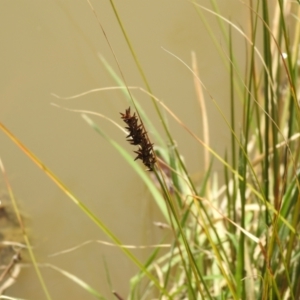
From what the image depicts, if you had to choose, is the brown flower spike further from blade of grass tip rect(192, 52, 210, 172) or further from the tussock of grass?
blade of grass tip rect(192, 52, 210, 172)

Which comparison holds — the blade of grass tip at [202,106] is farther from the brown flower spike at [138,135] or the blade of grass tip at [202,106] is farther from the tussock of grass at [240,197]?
the brown flower spike at [138,135]

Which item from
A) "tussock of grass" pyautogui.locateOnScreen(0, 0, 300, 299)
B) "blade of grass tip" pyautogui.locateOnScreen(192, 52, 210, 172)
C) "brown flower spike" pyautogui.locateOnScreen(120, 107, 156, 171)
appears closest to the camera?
"brown flower spike" pyautogui.locateOnScreen(120, 107, 156, 171)

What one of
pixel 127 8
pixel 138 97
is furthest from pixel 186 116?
pixel 127 8

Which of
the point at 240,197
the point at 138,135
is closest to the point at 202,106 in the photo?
the point at 240,197

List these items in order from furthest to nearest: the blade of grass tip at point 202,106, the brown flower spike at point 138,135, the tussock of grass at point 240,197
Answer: the blade of grass tip at point 202,106 < the tussock of grass at point 240,197 < the brown flower spike at point 138,135

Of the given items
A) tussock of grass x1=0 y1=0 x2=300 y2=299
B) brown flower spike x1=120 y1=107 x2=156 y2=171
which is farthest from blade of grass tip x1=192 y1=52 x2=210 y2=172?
brown flower spike x1=120 y1=107 x2=156 y2=171

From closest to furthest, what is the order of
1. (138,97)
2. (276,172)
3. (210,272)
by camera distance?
(276,172), (210,272), (138,97)

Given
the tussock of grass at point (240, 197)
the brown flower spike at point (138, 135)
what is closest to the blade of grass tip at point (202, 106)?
the tussock of grass at point (240, 197)

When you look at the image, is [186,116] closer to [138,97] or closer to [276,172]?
[138,97]

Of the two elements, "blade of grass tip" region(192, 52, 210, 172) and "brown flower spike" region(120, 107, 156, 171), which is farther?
"blade of grass tip" region(192, 52, 210, 172)

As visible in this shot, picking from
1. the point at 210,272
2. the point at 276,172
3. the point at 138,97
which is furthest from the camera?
the point at 138,97

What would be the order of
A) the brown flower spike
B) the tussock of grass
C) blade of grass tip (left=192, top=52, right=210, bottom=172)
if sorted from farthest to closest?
blade of grass tip (left=192, top=52, right=210, bottom=172), the tussock of grass, the brown flower spike
